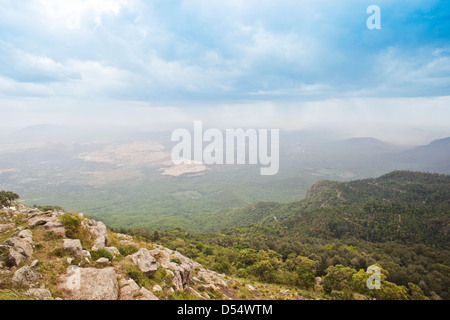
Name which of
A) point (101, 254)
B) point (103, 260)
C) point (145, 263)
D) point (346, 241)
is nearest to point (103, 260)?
point (103, 260)

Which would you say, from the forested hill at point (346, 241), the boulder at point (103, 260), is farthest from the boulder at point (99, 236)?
the forested hill at point (346, 241)

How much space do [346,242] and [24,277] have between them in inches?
2666

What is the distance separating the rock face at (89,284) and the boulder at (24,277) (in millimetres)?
1111

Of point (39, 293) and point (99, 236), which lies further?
point (99, 236)

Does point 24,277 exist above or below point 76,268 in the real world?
above

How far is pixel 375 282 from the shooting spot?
80.4 ft

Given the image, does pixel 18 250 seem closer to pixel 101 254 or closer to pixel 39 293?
pixel 39 293

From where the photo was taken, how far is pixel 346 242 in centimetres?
5606

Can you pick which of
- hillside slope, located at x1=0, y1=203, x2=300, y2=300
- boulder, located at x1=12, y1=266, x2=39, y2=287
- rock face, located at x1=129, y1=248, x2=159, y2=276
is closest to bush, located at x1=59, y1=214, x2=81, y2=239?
hillside slope, located at x1=0, y1=203, x2=300, y2=300

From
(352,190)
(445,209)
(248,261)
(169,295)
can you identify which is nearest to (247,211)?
(352,190)

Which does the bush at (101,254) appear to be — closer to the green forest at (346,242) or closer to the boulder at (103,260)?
the boulder at (103,260)
